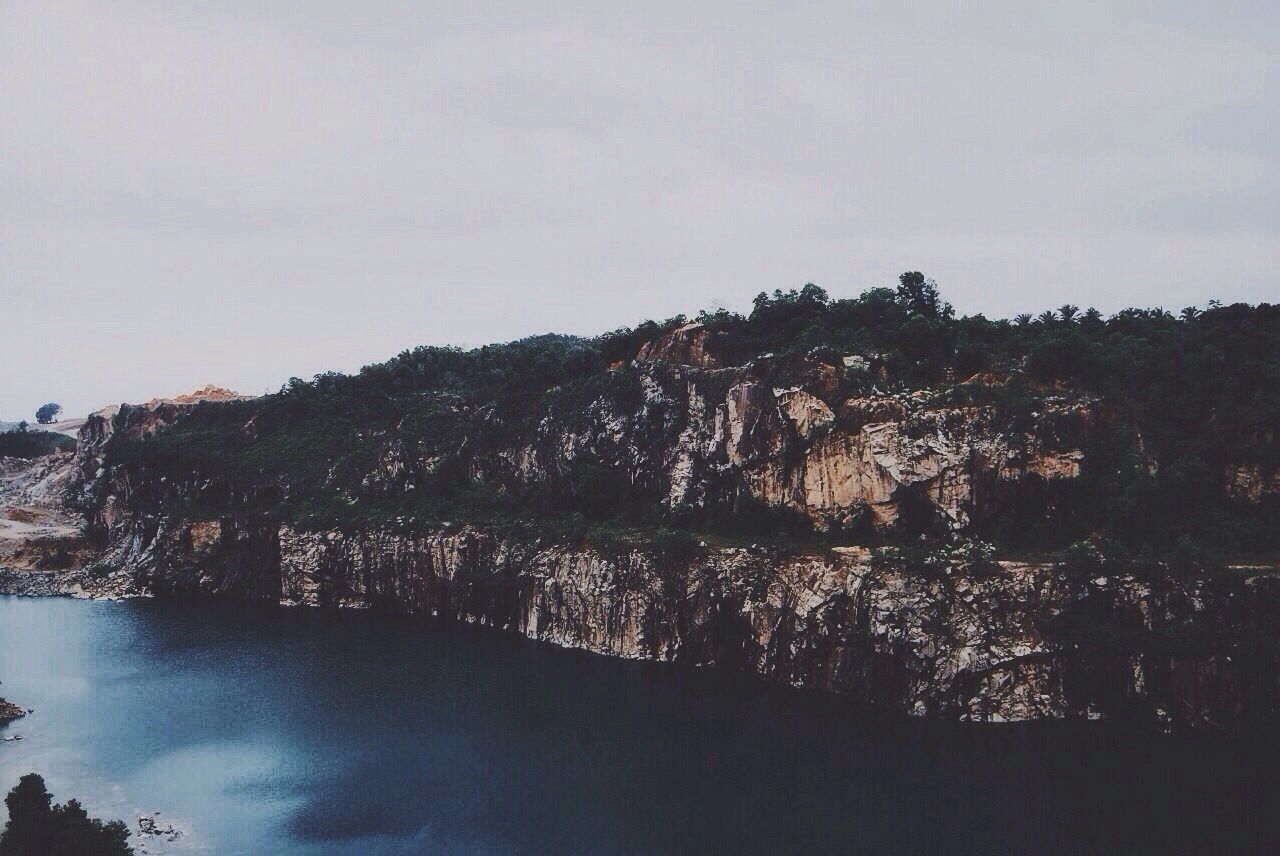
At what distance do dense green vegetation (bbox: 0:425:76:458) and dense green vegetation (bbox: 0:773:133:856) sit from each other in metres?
125

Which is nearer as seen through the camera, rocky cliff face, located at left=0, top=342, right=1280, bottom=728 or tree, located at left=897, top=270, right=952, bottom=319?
rocky cliff face, located at left=0, top=342, right=1280, bottom=728

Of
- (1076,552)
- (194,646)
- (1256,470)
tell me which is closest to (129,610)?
(194,646)

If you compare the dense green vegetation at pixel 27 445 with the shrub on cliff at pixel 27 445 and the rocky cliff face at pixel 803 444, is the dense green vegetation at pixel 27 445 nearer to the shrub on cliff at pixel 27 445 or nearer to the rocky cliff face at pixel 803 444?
the shrub on cliff at pixel 27 445

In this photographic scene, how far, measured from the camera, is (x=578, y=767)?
4447 centimetres

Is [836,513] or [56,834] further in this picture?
[836,513]

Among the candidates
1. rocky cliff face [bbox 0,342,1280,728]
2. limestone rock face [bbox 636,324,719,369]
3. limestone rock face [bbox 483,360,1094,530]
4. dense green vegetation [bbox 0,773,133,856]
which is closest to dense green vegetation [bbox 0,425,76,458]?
rocky cliff face [bbox 0,342,1280,728]

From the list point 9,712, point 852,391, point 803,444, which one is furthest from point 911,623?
point 9,712

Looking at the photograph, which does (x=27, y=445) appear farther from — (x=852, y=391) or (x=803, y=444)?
(x=852, y=391)

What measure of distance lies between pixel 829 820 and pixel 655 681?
2001 cm

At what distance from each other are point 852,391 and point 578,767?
1226 inches

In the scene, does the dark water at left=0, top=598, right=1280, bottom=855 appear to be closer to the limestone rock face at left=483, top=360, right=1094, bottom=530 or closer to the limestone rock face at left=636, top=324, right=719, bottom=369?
the limestone rock face at left=483, top=360, right=1094, bottom=530

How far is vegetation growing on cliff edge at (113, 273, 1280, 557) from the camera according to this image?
52250mm

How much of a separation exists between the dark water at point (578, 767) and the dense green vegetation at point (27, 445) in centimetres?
9778

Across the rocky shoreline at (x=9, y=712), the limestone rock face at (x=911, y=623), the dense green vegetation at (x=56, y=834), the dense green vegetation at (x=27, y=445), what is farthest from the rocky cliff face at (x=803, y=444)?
the dense green vegetation at (x=27, y=445)
